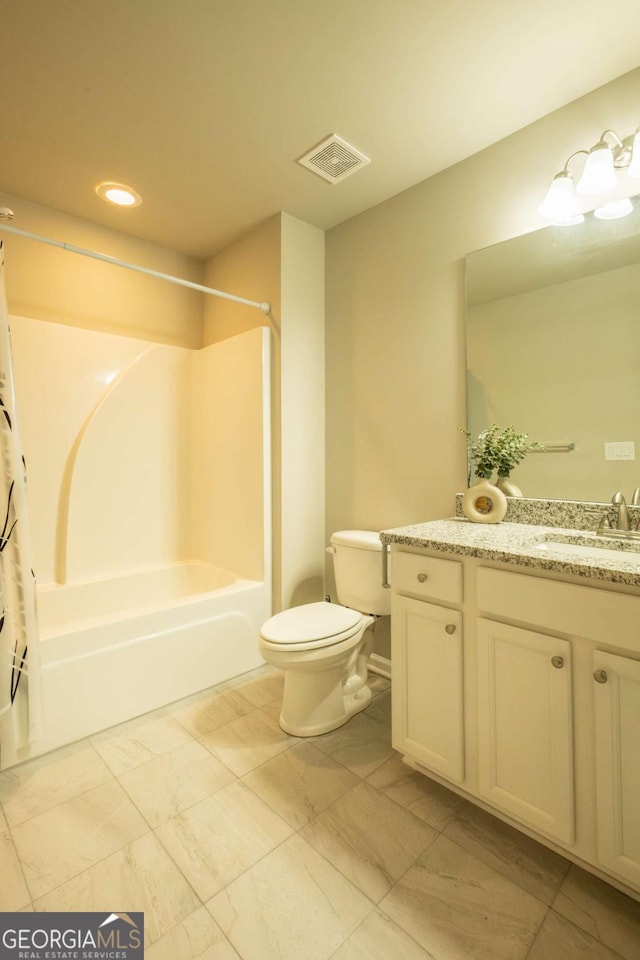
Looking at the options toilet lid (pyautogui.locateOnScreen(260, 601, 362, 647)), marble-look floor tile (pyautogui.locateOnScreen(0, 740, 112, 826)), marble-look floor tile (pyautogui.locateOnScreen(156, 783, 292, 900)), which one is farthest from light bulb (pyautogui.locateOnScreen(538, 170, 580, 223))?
marble-look floor tile (pyautogui.locateOnScreen(0, 740, 112, 826))

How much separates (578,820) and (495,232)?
2.04 metres

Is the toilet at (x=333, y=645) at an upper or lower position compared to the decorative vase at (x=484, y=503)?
lower

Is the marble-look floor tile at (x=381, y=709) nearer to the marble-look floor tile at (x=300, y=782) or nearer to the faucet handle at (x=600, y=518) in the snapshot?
the marble-look floor tile at (x=300, y=782)

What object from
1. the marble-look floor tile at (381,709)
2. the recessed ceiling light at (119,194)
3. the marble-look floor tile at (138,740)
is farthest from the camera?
the recessed ceiling light at (119,194)

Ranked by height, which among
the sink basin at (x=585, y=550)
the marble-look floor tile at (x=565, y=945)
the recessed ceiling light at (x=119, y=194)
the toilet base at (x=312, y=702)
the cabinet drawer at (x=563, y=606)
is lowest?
the marble-look floor tile at (x=565, y=945)

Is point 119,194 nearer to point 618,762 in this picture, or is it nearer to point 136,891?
point 136,891

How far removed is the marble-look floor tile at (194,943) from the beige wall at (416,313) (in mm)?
1581

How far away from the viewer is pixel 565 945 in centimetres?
102

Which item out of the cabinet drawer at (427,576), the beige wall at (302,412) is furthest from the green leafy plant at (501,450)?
the beige wall at (302,412)

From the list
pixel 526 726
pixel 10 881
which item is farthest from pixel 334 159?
pixel 10 881

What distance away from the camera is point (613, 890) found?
3.76ft

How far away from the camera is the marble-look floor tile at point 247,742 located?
165 cm

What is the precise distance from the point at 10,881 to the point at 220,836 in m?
0.55

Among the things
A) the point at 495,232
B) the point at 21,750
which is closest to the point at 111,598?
the point at 21,750
